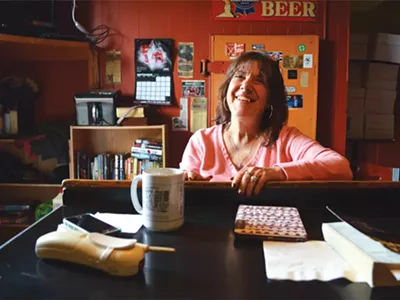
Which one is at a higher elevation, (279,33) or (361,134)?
(279,33)

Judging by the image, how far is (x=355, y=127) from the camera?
11.3 feet

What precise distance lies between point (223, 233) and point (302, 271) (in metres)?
0.24

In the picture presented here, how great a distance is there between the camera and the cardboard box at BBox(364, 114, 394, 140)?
341 cm

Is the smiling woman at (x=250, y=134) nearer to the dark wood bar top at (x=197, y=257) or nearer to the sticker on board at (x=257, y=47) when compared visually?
the dark wood bar top at (x=197, y=257)

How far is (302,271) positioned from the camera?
689 millimetres

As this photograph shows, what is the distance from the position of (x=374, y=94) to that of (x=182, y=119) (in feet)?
5.23

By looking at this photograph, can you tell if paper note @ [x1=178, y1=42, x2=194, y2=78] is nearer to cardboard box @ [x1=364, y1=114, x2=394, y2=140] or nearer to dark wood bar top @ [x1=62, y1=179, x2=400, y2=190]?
cardboard box @ [x1=364, y1=114, x2=394, y2=140]

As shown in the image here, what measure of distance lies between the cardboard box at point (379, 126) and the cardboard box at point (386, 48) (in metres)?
0.46

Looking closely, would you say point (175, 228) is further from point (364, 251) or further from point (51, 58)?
point (51, 58)

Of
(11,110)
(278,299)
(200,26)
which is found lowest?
(278,299)

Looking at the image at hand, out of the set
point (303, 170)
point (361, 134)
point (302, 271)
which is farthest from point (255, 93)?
point (361, 134)

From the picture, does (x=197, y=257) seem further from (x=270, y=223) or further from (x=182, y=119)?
(x=182, y=119)

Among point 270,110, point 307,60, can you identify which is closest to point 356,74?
point 307,60

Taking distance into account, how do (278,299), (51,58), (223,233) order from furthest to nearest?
(51,58), (223,233), (278,299)
